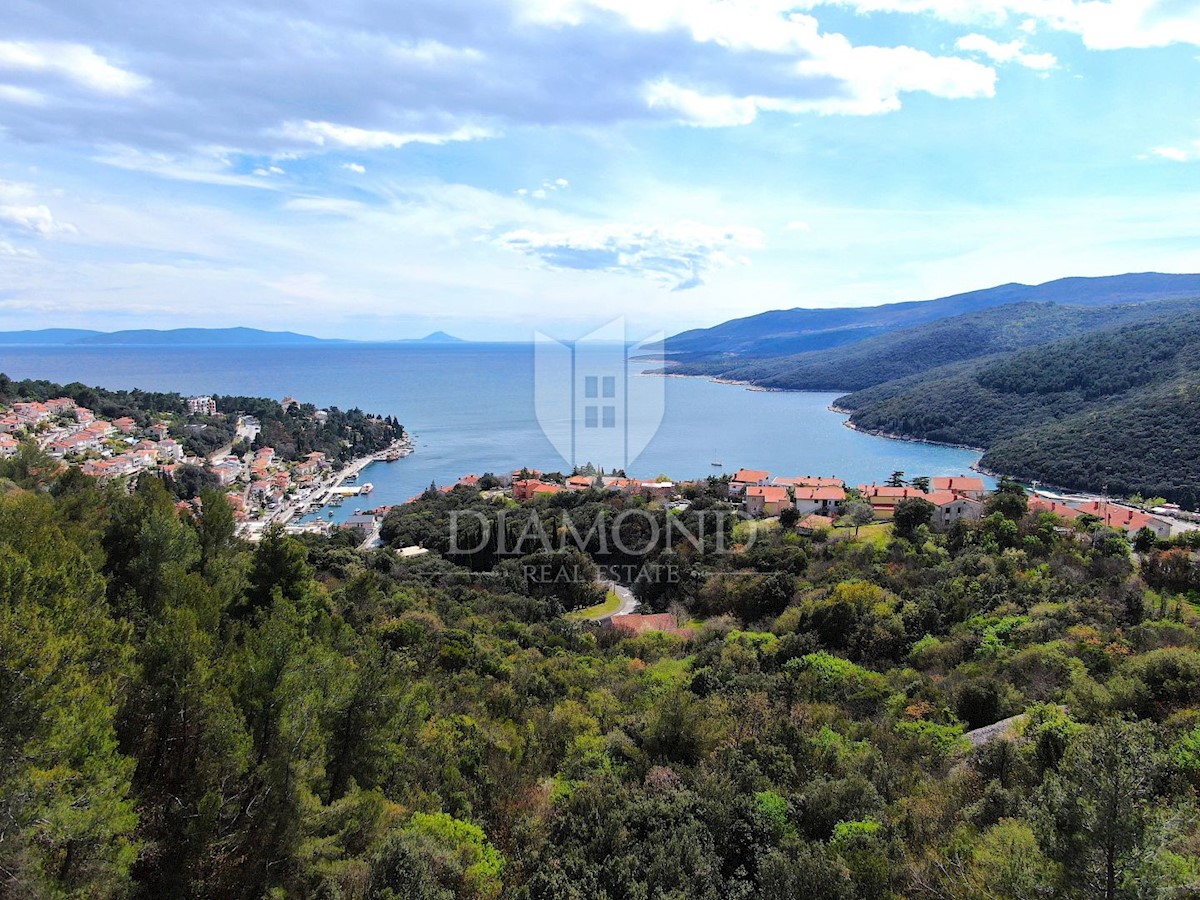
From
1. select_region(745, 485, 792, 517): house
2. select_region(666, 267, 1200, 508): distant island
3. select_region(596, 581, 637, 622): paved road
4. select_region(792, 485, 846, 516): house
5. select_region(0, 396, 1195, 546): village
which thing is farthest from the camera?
select_region(666, 267, 1200, 508): distant island

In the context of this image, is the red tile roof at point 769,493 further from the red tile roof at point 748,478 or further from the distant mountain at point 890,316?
the distant mountain at point 890,316

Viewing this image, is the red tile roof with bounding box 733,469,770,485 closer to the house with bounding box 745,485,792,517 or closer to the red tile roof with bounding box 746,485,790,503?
the red tile roof with bounding box 746,485,790,503

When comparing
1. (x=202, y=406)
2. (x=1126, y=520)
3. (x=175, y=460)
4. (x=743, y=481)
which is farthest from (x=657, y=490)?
(x=202, y=406)

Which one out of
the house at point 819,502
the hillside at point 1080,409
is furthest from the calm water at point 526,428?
the house at point 819,502

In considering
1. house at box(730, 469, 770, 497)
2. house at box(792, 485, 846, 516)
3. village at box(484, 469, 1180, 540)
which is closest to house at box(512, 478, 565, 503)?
village at box(484, 469, 1180, 540)

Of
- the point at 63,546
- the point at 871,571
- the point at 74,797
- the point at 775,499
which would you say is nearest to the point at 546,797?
the point at 74,797

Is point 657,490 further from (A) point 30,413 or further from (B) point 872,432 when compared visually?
(B) point 872,432
